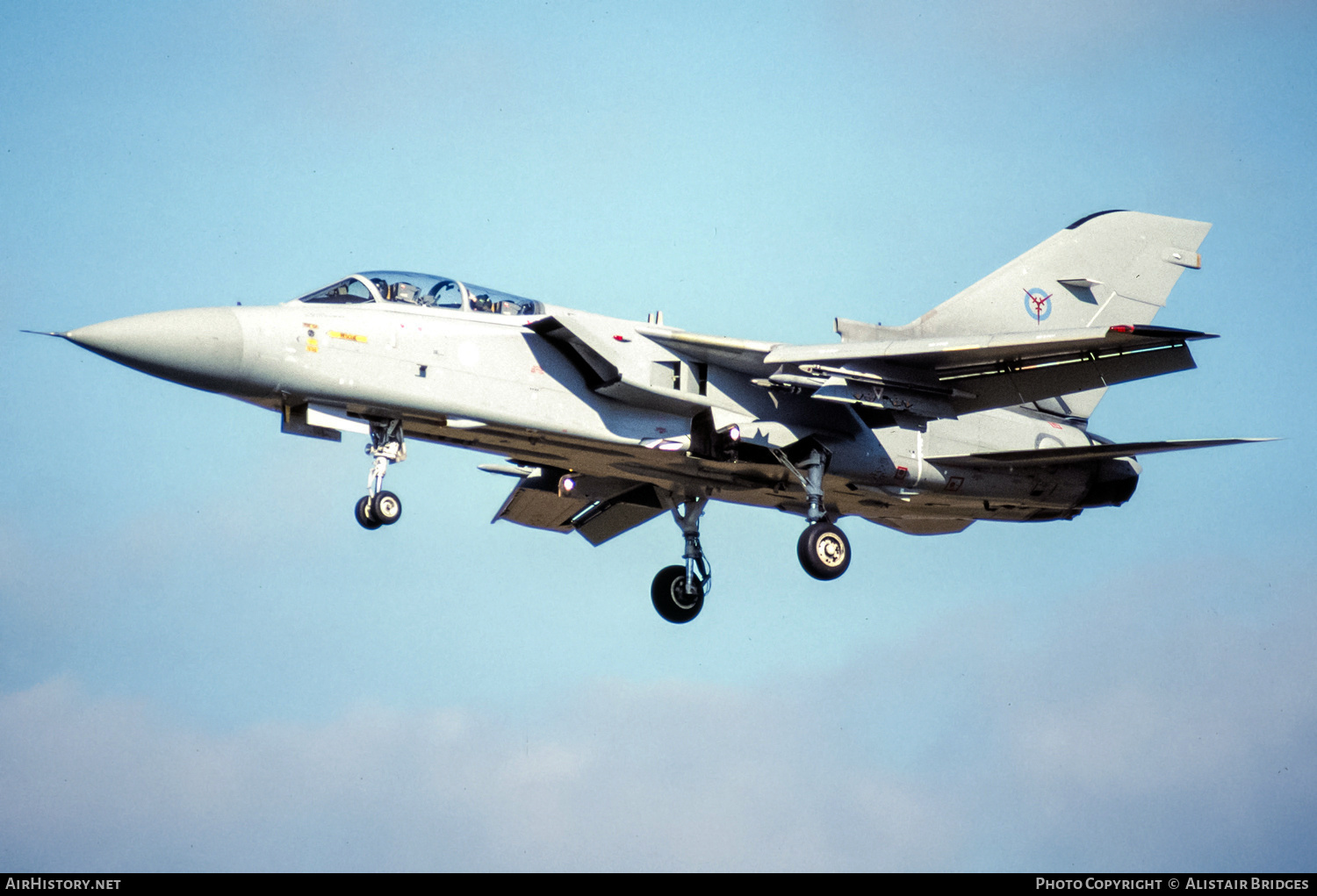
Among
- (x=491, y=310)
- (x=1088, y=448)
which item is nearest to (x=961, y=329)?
(x=1088, y=448)

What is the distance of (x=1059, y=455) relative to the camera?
1812 centimetres

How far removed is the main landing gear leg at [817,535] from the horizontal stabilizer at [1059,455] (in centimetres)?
166

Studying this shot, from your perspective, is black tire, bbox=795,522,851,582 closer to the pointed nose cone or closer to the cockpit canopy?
the cockpit canopy

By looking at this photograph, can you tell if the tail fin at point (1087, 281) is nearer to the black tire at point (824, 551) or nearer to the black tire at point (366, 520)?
the black tire at point (824, 551)

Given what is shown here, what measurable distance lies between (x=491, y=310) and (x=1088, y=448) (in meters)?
7.68

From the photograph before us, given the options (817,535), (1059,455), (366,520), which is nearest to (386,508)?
(366,520)

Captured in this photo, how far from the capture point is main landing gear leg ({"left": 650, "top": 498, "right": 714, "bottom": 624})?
65.0ft

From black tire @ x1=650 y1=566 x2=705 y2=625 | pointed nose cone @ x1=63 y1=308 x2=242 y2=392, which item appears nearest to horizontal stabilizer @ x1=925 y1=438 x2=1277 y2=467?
black tire @ x1=650 y1=566 x2=705 y2=625

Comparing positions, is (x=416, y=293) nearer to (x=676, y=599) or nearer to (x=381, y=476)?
(x=381, y=476)

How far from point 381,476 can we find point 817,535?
5.44 metres

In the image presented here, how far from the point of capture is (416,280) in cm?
1600

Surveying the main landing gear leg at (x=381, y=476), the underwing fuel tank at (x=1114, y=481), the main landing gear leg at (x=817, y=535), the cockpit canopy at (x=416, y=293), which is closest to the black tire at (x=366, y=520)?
the main landing gear leg at (x=381, y=476)

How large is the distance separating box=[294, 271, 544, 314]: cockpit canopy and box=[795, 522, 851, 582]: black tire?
4.35 m

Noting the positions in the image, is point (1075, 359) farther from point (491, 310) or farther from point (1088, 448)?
point (491, 310)
